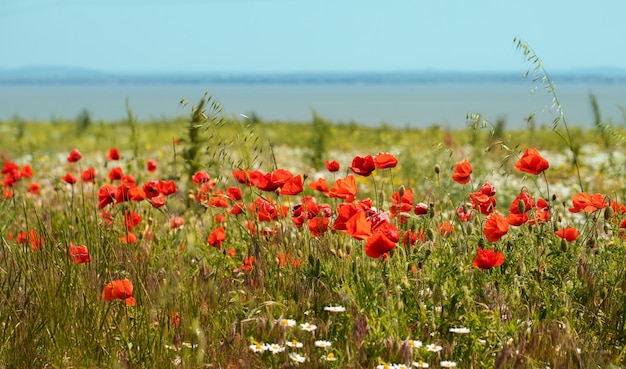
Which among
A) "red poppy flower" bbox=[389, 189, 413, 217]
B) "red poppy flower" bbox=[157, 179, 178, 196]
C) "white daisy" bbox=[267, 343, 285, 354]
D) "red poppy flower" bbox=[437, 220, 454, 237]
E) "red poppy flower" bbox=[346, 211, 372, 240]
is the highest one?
"red poppy flower" bbox=[346, 211, 372, 240]

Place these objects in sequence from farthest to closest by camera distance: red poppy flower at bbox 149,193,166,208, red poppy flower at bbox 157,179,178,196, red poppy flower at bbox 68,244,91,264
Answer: red poppy flower at bbox 157,179,178,196 → red poppy flower at bbox 149,193,166,208 → red poppy flower at bbox 68,244,91,264

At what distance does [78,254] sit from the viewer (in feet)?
11.4

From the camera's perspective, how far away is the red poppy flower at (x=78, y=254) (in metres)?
3.43

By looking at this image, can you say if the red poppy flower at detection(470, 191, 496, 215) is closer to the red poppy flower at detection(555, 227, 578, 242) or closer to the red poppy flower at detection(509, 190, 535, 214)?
the red poppy flower at detection(509, 190, 535, 214)

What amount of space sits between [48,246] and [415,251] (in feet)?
5.49

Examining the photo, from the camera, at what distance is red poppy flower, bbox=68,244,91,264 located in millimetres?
3432

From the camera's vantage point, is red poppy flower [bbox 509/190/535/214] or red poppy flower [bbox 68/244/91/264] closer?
red poppy flower [bbox 68/244/91/264]

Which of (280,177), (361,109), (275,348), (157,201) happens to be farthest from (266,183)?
(361,109)

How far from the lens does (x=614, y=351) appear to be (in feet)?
10.7

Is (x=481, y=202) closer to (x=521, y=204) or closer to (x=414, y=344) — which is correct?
(x=521, y=204)

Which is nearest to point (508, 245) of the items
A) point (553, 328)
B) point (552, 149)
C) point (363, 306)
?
point (553, 328)

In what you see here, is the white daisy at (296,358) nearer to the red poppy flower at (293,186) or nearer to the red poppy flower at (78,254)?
the red poppy flower at (293,186)

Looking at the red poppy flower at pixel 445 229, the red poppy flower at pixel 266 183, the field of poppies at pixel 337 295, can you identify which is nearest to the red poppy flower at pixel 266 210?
the field of poppies at pixel 337 295

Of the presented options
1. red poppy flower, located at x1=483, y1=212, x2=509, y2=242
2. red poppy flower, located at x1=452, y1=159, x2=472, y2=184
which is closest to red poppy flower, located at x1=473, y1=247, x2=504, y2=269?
red poppy flower, located at x1=483, y1=212, x2=509, y2=242
